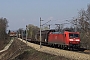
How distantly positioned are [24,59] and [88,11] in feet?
141

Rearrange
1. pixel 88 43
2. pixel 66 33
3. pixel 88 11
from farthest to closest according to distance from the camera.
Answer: pixel 88 11, pixel 88 43, pixel 66 33

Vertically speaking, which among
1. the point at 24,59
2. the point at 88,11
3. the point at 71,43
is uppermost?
the point at 88,11

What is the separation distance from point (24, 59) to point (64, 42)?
942cm

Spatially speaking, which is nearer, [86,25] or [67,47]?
[67,47]

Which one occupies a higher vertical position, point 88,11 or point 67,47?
point 88,11

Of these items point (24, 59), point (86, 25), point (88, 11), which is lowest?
point (24, 59)

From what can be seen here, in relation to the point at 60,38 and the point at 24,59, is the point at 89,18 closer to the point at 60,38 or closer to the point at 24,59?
the point at 60,38

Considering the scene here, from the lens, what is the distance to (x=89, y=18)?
7725 centimetres

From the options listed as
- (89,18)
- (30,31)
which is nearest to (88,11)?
(89,18)

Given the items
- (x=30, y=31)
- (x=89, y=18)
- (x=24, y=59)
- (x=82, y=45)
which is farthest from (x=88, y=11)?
(x=30, y=31)

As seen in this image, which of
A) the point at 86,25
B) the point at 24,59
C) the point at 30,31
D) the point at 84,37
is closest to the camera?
the point at 24,59

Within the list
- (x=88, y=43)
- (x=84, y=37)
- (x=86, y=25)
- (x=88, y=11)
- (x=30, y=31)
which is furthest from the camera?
(x=30, y=31)

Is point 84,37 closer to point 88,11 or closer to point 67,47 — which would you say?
point 67,47

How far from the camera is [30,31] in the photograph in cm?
18075
